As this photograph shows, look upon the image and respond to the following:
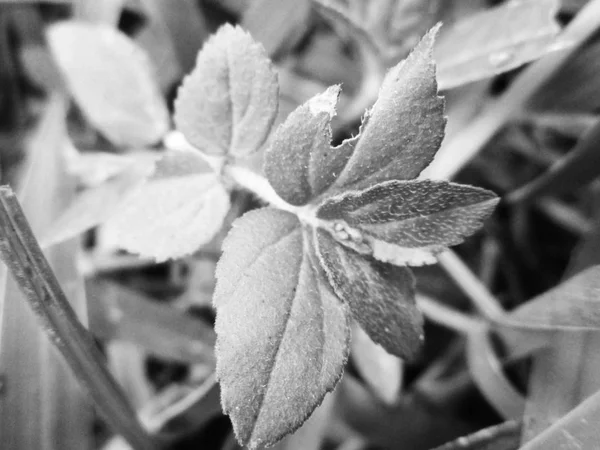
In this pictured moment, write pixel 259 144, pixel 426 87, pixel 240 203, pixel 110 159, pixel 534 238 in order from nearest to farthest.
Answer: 1. pixel 426 87
2. pixel 259 144
3. pixel 240 203
4. pixel 110 159
5. pixel 534 238

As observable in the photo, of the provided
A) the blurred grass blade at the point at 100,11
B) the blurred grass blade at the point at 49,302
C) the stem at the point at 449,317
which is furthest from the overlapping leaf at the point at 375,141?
the blurred grass blade at the point at 100,11

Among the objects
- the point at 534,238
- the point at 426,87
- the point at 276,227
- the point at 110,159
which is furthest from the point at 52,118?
the point at 534,238

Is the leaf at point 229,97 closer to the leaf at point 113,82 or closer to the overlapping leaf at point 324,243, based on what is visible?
the overlapping leaf at point 324,243

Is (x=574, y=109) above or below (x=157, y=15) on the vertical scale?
above

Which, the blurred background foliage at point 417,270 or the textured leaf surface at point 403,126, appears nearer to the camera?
the textured leaf surface at point 403,126

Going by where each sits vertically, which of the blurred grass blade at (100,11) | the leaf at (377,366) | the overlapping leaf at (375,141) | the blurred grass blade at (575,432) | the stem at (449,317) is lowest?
the leaf at (377,366)

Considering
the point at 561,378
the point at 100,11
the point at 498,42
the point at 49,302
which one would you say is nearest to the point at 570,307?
the point at 561,378

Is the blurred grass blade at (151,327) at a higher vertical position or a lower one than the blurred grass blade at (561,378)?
lower

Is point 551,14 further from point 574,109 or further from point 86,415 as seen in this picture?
point 86,415
